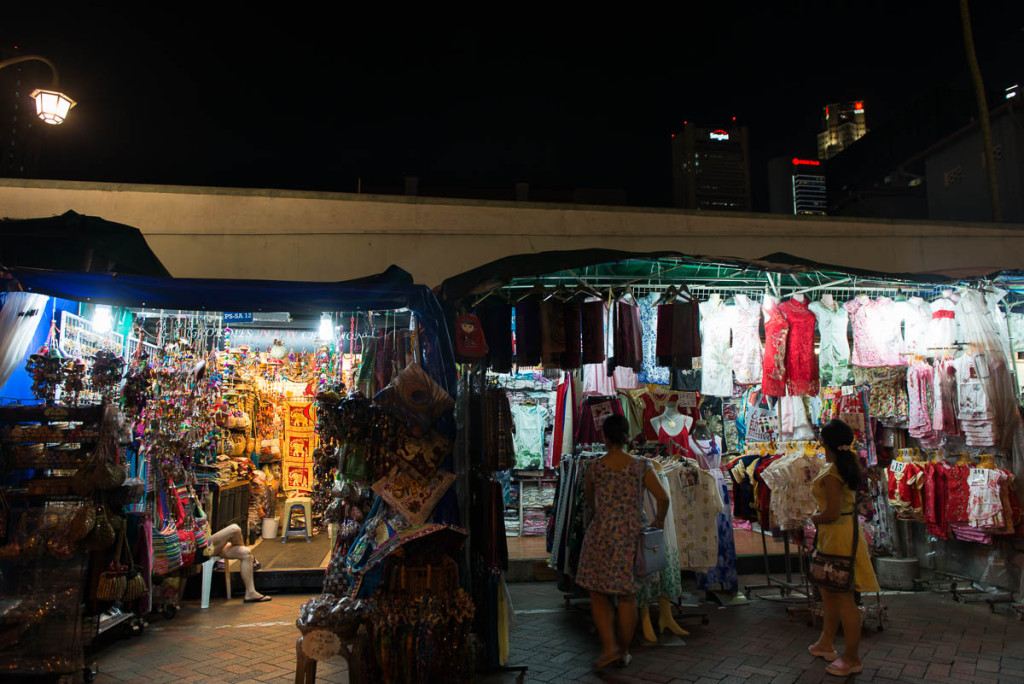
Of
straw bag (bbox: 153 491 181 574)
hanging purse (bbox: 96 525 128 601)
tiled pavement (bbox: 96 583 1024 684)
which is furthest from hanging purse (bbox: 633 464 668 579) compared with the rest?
straw bag (bbox: 153 491 181 574)

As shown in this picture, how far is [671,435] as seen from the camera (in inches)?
241

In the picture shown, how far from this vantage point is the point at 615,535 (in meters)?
4.52

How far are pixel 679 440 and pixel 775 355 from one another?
3.96 ft

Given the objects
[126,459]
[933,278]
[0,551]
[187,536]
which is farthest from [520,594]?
[933,278]

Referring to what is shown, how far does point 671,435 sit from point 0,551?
213 inches

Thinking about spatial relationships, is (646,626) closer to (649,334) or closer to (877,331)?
(649,334)

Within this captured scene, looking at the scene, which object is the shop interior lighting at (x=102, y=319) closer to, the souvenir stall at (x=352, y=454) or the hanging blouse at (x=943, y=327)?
the souvenir stall at (x=352, y=454)

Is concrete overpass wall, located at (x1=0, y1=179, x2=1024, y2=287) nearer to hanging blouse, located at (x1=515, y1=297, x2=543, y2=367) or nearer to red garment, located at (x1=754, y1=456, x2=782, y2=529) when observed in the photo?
hanging blouse, located at (x1=515, y1=297, x2=543, y2=367)

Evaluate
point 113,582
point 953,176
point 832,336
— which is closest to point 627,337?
point 832,336

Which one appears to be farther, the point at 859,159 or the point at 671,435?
the point at 859,159

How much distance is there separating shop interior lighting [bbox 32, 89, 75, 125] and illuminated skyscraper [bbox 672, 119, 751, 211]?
8564 millimetres

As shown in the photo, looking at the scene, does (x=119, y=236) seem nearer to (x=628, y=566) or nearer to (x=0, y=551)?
(x=0, y=551)

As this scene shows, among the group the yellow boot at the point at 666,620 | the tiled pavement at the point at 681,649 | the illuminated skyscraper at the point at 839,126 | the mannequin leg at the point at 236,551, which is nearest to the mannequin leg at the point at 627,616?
the tiled pavement at the point at 681,649

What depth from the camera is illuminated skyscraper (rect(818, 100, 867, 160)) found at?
91.6m
